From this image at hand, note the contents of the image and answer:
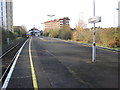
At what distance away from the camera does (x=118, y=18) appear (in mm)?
23750

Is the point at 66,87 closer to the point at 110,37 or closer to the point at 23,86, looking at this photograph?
the point at 23,86

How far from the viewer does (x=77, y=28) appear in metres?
35.0

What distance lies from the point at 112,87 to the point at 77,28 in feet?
101

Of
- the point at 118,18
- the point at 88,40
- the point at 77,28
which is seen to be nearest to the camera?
the point at 118,18

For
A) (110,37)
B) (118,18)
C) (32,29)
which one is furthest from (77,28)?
(32,29)

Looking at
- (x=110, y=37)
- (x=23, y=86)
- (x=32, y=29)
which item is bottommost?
(x=23, y=86)

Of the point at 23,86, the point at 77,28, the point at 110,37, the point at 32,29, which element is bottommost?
the point at 23,86

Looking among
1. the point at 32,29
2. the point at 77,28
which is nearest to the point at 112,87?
the point at 77,28

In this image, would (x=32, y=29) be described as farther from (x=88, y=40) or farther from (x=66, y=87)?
(x=66, y=87)

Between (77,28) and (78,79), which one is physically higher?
(77,28)

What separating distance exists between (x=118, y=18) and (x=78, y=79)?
21541mm

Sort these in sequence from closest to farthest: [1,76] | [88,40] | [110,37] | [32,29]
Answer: [1,76], [110,37], [88,40], [32,29]

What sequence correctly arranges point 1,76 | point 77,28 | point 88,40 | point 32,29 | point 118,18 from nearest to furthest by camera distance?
point 1,76, point 118,18, point 88,40, point 77,28, point 32,29

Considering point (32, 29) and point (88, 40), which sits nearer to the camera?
point (88, 40)
